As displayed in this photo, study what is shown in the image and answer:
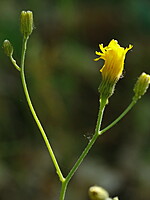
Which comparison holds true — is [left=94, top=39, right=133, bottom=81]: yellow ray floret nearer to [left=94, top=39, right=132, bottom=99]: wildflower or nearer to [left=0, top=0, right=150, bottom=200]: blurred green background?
[left=94, top=39, right=132, bottom=99]: wildflower

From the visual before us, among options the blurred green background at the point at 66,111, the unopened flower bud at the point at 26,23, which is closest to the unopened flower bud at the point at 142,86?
the unopened flower bud at the point at 26,23

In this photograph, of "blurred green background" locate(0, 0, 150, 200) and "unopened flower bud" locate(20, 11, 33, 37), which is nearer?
"unopened flower bud" locate(20, 11, 33, 37)

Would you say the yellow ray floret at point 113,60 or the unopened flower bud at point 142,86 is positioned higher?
the yellow ray floret at point 113,60

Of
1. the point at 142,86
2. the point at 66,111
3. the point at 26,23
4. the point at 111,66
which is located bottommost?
the point at 66,111

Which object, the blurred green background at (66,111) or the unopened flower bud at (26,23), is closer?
the unopened flower bud at (26,23)

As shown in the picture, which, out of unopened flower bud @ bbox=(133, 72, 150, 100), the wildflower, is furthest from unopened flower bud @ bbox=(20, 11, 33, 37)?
unopened flower bud @ bbox=(133, 72, 150, 100)

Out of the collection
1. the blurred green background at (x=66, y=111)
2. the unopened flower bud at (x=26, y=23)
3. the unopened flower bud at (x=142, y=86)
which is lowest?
the blurred green background at (x=66, y=111)

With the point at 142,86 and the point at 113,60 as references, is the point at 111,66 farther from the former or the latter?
the point at 142,86

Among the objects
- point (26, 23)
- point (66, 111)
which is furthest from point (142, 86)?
point (66, 111)

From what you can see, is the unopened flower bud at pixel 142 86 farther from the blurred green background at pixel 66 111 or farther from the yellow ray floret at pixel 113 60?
the blurred green background at pixel 66 111
